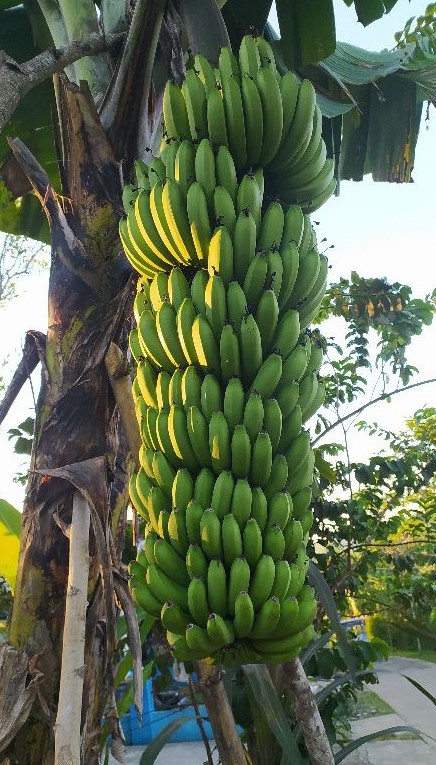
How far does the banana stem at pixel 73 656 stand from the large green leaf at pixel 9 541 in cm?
56

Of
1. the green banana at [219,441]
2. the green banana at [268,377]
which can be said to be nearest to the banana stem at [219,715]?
the green banana at [219,441]

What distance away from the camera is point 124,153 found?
1281 mm

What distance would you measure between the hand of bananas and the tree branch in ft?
0.65

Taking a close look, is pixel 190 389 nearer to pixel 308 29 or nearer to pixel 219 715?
pixel 219 715

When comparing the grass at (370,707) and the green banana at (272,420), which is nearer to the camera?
the green banana at (272,420)

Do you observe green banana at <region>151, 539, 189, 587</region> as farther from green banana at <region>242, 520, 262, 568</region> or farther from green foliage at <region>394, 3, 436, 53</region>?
green foliage at <region>394, 3, 436, 53</region>

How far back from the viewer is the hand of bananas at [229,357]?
0.81 meters

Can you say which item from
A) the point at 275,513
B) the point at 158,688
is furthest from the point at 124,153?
the point at 158,688

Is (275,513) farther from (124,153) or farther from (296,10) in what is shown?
(296,10)

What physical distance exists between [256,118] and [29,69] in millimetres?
379

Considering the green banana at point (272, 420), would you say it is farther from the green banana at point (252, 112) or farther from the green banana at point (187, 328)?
the green banana at point (252, 112)

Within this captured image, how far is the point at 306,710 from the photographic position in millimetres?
1092

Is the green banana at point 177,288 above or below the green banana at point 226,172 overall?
below

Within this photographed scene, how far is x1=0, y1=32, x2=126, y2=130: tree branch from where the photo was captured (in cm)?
78
